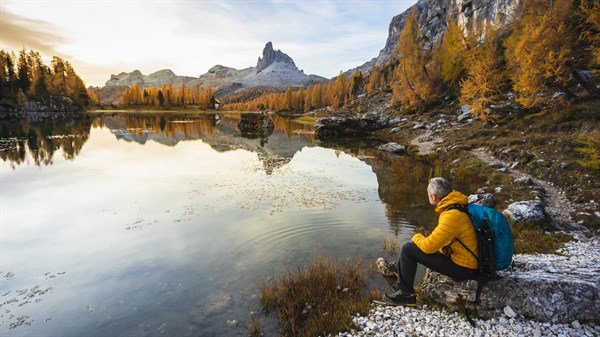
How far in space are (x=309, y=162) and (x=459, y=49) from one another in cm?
3536

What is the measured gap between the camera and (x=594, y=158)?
14992 millimetres

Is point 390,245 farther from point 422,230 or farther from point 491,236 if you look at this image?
point 491,236

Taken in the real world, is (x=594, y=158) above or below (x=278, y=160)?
above

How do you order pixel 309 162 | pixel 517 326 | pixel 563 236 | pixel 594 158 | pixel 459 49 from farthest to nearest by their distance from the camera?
pixel 459 49 < pixel 309 162 < pixel 594 158 < pixel 563 236 < pixel 517 326

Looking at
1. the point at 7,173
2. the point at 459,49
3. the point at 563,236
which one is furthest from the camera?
the point at 459,49

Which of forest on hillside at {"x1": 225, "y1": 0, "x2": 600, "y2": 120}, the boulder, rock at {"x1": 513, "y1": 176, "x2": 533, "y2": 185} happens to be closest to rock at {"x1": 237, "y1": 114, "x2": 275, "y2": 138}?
forest on hillside at {"x1": 225, "y1": 0, "x2": 600, "y2": 120}

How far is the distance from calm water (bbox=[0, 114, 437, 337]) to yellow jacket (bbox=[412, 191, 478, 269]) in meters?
3.40

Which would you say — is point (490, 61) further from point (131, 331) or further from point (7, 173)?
point (7, 173)

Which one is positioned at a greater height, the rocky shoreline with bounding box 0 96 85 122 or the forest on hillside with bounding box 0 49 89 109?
the forest on hillside with bounding box 0 49 89 109

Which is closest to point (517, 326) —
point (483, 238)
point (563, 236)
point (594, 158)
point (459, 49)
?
point (483, 238)

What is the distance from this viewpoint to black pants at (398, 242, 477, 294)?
707cm

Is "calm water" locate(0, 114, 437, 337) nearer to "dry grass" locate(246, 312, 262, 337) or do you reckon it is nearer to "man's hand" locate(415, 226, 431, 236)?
"dry grass" locate(246, 312, 262, 337)

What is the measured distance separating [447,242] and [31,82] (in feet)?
526

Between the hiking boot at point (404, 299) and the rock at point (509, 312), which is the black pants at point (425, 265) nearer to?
the hiking boot at point (404, 299)
